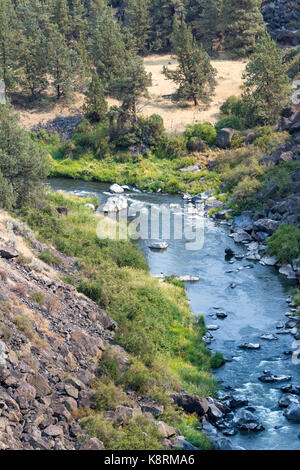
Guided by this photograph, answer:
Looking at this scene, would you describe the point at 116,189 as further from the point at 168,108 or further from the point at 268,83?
the point at 268,83

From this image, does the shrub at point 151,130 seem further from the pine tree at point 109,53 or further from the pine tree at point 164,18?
the pine tree at point 164,18

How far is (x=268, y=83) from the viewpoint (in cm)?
6244

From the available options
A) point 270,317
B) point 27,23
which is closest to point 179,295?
point 270,317

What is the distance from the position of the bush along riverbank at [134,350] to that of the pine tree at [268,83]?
25270mm

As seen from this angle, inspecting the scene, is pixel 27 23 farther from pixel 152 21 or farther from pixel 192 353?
pixel 192 353

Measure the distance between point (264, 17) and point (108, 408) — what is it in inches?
3051

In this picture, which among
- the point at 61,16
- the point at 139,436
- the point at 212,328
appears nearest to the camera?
the point at 139,436

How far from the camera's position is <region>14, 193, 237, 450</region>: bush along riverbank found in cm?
2256

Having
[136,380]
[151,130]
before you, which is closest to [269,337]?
[136,380]

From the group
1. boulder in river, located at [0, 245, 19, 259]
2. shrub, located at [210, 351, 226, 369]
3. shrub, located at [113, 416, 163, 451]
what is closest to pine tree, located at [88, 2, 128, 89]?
boulder in river, located at [0, 245, 19, 259]

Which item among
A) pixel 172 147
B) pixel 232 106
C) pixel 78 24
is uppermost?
A: pixel 78 24

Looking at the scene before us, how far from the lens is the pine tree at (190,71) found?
71.2 m

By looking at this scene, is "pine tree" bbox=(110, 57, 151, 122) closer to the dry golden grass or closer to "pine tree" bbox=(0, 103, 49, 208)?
the dry golden grass

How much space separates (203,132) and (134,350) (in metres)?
40.3
